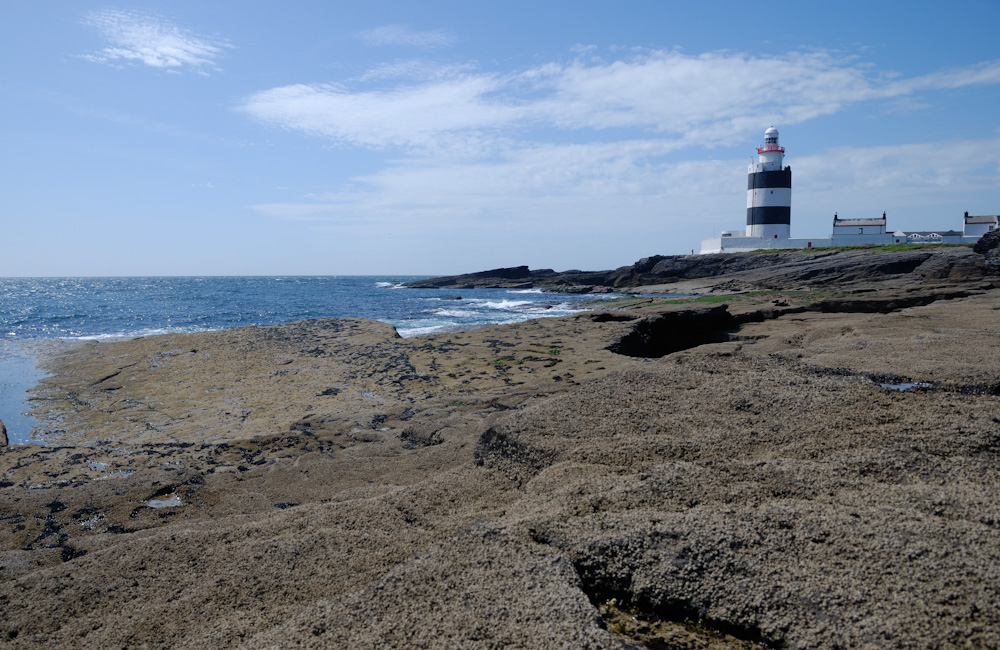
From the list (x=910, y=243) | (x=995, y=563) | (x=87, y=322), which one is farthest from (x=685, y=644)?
(x=910, y=243)

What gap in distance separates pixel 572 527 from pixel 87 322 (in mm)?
30448

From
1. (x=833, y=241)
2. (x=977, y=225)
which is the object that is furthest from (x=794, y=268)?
(x=977, y=225)

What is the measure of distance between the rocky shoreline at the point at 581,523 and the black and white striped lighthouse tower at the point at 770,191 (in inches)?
1862

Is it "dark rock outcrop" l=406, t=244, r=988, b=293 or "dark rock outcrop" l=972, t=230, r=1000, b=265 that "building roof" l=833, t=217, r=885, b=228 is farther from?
"dark rock outcrop" l=972, t=230, r=1000, b=265

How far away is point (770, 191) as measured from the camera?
49.7m

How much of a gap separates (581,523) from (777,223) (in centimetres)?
5329

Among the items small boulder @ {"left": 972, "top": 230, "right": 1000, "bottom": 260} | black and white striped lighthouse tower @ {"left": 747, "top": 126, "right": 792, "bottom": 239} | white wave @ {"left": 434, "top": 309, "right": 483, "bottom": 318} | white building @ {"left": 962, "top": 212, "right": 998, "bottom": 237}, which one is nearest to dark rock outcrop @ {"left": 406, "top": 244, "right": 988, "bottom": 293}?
small boulder @ {"left": 972, "top": 230, "right": 1000, "bottom": 260}

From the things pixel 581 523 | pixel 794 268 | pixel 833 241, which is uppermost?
pixel 833 241

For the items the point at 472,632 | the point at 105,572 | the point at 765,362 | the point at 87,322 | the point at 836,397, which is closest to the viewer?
the point at 472,632

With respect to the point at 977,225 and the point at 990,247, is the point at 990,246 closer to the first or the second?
the point at 990,247

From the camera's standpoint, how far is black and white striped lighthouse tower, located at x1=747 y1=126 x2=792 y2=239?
162 feet

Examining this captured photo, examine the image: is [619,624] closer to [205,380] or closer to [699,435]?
[699,435]

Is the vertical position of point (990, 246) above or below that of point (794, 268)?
above

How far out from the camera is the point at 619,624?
249 centimetres
